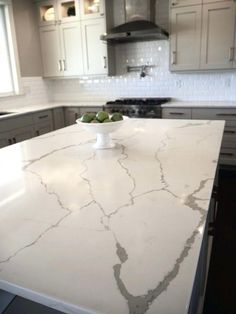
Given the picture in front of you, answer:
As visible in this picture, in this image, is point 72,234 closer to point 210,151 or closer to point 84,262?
point 84,262

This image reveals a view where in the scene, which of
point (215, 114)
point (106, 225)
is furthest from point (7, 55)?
point (106, 225)

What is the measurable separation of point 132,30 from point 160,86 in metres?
0.95

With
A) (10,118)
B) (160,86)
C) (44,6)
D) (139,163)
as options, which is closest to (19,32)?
(44,6)

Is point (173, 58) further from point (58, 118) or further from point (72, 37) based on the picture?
point (58, 118)

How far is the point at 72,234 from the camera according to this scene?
0.80m

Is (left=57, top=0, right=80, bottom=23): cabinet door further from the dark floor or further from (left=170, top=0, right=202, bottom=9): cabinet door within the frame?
the dark floor

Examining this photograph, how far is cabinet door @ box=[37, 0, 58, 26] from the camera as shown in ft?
13.9

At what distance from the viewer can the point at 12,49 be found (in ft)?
13.3

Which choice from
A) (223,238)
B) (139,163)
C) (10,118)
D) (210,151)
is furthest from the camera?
(10,118)

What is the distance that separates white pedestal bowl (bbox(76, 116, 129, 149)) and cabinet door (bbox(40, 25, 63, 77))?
3.16 metres

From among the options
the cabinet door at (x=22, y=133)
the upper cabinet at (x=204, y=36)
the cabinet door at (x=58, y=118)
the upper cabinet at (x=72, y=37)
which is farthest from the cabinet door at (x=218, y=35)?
the cabinet door at (x=22, y=133)

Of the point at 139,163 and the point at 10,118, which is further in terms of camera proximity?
the point at 10,118

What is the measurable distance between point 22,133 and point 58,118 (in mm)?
808

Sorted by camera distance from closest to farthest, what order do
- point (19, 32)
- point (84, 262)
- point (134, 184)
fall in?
point (84, 262), point (134, 184), point (19, 32)
